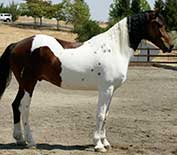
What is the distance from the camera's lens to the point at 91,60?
6812 millimetres

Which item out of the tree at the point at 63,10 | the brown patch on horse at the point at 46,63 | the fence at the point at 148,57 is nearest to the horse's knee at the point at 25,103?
the brown patch on horse at the point at 46,63

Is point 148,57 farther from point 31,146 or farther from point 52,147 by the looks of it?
point 31,146

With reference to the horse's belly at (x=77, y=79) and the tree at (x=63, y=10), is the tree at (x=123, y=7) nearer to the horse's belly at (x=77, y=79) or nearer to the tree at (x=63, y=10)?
the tree at (x=63, y=10)

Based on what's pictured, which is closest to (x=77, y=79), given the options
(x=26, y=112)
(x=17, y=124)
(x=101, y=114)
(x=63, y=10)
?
(x=101, y=114)

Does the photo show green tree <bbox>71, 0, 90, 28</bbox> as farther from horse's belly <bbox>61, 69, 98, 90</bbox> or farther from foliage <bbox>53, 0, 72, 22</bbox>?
horse's belly <bbox>61, 69, 98, 90</bbox>

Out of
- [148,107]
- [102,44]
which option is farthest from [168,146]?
[148,107]

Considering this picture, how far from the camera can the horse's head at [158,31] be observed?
22.7 feet

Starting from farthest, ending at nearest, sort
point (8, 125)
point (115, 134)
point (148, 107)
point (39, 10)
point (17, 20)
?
point (17, 20) < point (39, 10) < point (148, 107) < point (8, 125) < point (115, 134)

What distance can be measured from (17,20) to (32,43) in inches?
3129

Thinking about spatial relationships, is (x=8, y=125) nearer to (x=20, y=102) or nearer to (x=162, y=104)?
(x=20, y=102)

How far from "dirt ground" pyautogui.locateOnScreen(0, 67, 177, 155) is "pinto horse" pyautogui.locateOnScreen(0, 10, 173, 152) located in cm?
42

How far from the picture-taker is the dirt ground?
701 cm

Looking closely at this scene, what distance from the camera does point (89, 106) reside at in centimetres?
1180

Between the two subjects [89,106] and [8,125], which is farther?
[89,106]
